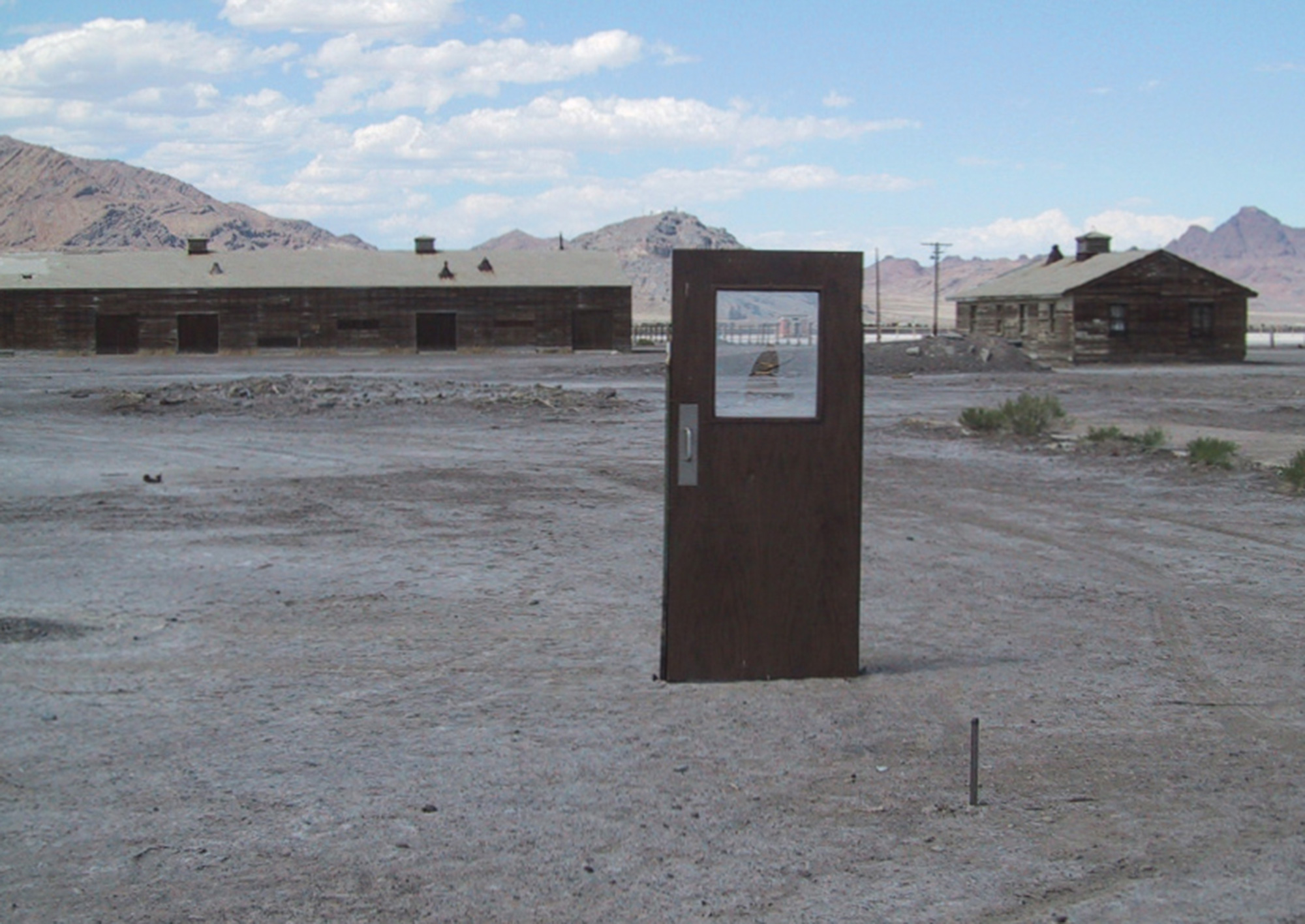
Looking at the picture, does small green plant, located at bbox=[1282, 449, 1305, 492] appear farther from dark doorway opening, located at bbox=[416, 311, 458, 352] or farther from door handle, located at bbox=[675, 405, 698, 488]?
dark doorway opening, located at bbox=[416, 311, 458, 352]

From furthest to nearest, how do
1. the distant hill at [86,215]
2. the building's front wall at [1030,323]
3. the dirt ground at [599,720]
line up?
the distant hill at [86,215], the building's front wall at [1030,323], the dirt ground at [599,720]

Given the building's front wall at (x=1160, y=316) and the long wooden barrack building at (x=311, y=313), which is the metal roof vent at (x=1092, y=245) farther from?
the long wooden barrack building at (x=311, y=313)

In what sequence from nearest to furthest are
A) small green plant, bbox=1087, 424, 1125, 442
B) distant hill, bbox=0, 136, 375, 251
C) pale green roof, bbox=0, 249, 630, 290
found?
small green plant, bbox=1087, 424, 1125, 442, pale green roof, bbox=0, 249, 630, 290, distant hill, bbox=0, 136, 375, 251

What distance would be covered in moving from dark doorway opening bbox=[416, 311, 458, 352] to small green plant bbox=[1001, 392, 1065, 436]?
36.4m

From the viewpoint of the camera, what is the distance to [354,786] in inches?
198

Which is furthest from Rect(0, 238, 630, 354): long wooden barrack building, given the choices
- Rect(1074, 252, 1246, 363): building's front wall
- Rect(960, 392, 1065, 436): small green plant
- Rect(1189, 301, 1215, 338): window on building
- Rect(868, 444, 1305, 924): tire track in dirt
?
Rect(868, 444, 1305, 924): tire track in dirt

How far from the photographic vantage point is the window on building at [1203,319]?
4953 cm

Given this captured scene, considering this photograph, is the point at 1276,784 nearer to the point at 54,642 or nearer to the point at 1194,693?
the point at 1194,693

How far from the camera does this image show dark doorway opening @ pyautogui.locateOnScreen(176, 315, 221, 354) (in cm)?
5528

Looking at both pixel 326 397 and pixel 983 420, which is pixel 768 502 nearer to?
pixel 983 420

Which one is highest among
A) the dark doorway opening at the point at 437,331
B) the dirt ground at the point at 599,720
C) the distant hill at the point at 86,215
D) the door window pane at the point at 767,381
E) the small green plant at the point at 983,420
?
the distant hill at the point at 86,215

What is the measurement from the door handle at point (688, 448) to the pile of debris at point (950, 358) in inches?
1319

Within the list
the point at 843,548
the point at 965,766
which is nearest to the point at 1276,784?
the point at 965,766

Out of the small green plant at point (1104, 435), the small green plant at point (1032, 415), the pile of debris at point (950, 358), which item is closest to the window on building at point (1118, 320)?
the pile of debris at point (950, 358)
